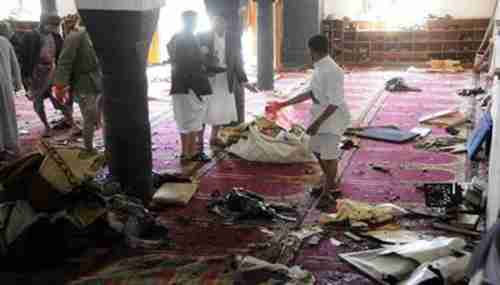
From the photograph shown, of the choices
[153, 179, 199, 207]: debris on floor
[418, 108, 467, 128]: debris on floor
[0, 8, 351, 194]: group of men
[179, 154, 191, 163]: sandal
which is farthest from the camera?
[418, 108, 467, 128]: debris on floor

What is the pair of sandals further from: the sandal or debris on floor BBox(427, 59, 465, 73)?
debris on floor BBox(427, 59, 465, 73)

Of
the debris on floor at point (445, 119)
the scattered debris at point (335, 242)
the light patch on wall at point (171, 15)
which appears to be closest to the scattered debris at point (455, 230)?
the scattered debris at point (335, 242)

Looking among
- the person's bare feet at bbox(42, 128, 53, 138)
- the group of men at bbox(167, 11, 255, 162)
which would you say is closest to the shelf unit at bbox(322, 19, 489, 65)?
the person's bare feet at bbox(42, 128, 53, 138)

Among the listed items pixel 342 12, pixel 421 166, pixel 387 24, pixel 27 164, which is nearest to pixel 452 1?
pixel 387 24

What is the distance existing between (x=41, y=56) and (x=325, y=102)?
15.7 ft

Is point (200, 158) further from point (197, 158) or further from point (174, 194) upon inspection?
point (174, 194)

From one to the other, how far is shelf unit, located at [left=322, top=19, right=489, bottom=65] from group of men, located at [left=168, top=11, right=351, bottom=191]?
10.1 m

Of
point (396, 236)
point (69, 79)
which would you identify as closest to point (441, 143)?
point (396, 236)

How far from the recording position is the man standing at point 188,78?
714 centimetres

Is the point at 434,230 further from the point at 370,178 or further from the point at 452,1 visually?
the point at 452,1

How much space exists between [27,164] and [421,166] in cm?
437

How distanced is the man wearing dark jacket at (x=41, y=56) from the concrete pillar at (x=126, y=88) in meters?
3.31

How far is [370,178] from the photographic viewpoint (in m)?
6.99

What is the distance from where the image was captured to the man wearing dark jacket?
888cm
